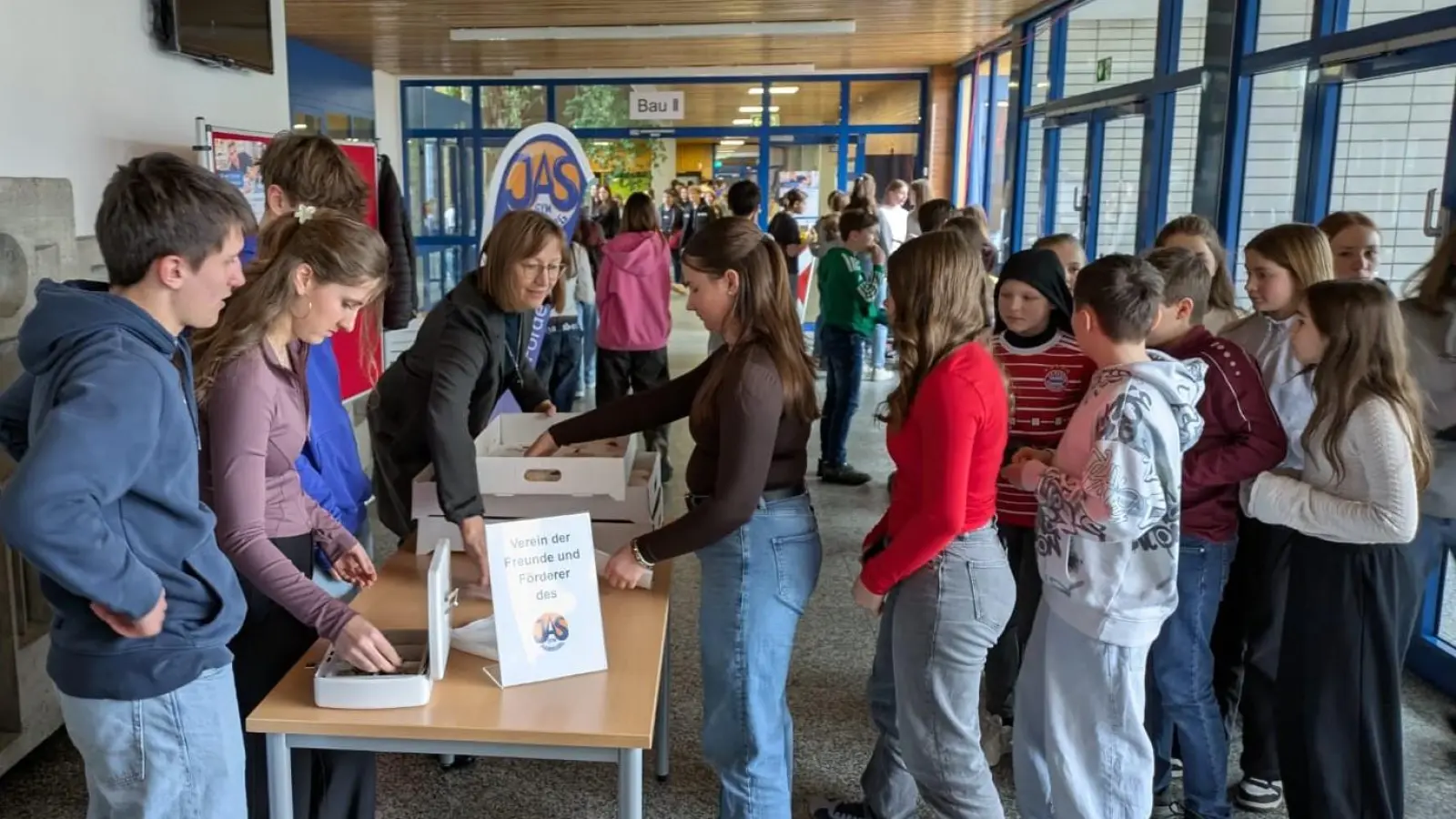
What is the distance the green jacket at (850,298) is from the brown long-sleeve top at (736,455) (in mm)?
3516

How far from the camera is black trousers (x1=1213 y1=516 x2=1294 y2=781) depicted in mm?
2545

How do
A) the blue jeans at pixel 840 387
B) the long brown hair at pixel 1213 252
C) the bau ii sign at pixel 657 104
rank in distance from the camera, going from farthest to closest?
the bau ii sign at pixel 657 104
the blue jeans at pixel 840 387
the long brown hair at pixel 1213 252

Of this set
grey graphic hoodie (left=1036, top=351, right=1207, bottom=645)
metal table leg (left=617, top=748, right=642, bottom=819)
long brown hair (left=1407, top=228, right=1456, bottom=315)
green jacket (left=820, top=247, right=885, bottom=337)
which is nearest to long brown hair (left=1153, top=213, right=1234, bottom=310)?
long brown hair (left=1407, top=228, right=1456, bottom=315)

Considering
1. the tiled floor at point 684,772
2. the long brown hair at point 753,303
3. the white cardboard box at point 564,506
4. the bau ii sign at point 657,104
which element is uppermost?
the bau ii sign at point 657,104

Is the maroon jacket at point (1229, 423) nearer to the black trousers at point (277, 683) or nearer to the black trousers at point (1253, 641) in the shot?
the black trousers at point (1253, 641)

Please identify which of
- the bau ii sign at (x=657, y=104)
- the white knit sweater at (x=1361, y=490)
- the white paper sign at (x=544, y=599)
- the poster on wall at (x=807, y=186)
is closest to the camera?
the white paper sign at (x=544, y=599)

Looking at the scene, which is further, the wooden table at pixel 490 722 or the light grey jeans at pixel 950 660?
the light grey jeans at pixel 950 660

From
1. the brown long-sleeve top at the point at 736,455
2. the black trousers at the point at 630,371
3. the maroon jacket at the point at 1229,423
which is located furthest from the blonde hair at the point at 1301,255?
the black trousers at the point at 630,371

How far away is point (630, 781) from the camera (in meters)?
1.58

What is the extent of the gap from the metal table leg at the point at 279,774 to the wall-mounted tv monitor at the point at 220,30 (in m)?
3.31

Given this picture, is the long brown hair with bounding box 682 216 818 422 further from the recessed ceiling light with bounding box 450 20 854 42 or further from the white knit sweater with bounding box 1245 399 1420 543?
the recessed ceiling light with bounding box 450 20 854 42

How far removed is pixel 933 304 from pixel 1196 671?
42.9 inches

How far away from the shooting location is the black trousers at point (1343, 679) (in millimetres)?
2182

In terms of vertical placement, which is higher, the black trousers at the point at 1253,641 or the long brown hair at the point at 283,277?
the long brown hair at the point at 283,277
